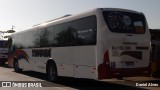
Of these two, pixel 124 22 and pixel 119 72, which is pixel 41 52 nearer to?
pixel 124 22

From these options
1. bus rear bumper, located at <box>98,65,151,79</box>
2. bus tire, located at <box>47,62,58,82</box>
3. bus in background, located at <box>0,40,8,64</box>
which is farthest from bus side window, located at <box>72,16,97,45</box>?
bus in background, located at <box>0,40,8,64</box>

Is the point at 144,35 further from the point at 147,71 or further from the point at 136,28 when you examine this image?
the point at 147,71

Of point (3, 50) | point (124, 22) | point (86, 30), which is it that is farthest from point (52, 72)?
point (3, 50)

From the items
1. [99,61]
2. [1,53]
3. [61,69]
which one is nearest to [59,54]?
[61,69]

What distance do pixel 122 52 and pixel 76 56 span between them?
2.21m

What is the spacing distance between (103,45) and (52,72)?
16.6 ft

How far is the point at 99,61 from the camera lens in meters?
12.3

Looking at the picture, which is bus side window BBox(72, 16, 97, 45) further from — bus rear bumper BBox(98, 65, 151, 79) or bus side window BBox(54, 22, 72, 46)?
bus rear bumper BBox(98, 65, 151, 79)

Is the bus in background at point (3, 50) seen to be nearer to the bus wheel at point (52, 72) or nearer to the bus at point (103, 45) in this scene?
the bus wheel at point (52, 72)

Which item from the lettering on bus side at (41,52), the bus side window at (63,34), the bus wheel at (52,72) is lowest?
the bus wheel at (52,72)

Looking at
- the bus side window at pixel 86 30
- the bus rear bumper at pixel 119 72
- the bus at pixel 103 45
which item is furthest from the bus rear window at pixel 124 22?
the bus rear bumper at pixel 119 72

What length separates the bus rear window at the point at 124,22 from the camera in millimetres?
12758

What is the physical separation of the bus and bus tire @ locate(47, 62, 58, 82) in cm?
15

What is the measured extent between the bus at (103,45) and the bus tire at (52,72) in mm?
148
